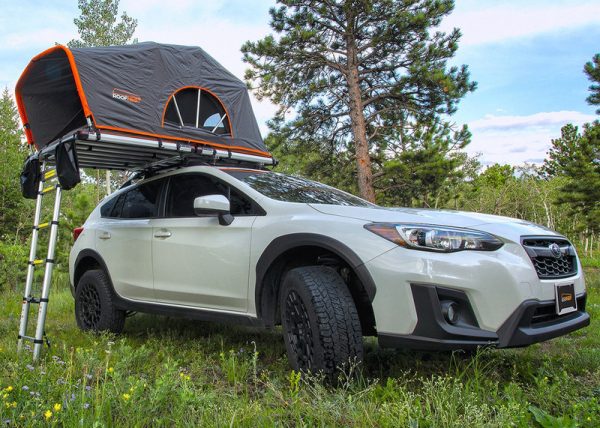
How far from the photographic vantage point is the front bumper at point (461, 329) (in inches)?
94.0

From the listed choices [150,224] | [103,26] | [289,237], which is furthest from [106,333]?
[103,26]

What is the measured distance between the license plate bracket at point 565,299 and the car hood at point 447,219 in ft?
1.12

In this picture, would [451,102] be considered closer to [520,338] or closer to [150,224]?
[150,224]

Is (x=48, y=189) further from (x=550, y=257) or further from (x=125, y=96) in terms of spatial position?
(x=550, y=257)

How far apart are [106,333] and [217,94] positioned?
2.68m

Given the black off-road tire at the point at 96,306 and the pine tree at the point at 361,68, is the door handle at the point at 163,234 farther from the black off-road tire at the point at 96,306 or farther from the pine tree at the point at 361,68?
the pine tree at the point at 361,68

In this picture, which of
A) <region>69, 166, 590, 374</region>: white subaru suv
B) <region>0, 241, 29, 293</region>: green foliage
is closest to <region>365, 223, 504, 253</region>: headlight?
<region>69, 166, 590, 374</region>: white subaru suv

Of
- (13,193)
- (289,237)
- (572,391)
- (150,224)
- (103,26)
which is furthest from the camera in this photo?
(103,26)

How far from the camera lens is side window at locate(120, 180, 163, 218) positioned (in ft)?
14.2

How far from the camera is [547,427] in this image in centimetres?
214

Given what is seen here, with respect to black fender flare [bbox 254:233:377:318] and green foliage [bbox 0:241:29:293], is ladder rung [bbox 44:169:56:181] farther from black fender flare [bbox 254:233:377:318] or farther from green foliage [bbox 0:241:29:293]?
green foliage [bbox 0:241:29:293]

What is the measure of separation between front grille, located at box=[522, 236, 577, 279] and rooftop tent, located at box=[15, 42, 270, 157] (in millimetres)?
3028

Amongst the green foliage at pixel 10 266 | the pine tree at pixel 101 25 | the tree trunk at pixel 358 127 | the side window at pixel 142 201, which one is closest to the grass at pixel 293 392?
the side window at pixel 142 201

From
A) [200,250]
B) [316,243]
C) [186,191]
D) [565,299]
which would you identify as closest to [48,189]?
[186,191]
